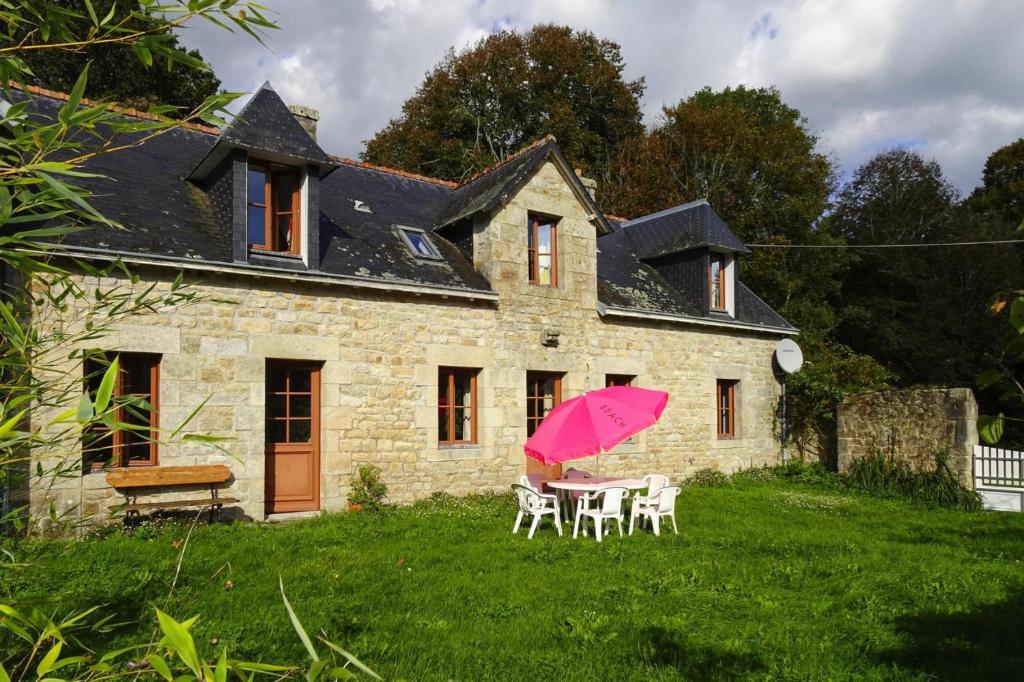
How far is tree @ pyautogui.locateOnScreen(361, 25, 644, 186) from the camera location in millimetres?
24750

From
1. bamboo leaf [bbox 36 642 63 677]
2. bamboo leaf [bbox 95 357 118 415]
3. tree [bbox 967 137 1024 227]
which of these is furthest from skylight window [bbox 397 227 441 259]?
tree [bbox 967 137 1024 227]

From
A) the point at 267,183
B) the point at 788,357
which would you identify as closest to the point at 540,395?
the point at 267,183

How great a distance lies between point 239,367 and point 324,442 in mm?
1500

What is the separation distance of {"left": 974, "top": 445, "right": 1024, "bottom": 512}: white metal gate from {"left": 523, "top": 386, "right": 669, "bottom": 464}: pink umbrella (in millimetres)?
6717

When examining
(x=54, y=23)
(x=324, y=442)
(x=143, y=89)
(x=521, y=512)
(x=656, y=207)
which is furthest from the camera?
(x=656, y=207)

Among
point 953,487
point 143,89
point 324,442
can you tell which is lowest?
point 953,487

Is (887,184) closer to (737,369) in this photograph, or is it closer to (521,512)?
(737,369)

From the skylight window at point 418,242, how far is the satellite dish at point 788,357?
7.92 metres

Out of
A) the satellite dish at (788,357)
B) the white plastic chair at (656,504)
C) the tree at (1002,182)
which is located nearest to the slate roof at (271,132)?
the white plastic chair at (656,504)

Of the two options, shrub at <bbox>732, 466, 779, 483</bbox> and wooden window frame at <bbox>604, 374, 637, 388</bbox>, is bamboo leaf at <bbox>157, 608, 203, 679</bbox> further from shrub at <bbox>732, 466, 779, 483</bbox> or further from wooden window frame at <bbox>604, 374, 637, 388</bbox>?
shrub at <bbox>732, 466, 779, 483</bbox>

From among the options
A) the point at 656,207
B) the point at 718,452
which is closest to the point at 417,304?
the point at 718,452

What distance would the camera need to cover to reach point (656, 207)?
23.8 meters

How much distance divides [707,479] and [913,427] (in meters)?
3.69

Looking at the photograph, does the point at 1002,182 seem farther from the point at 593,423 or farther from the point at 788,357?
the point at 593,423
